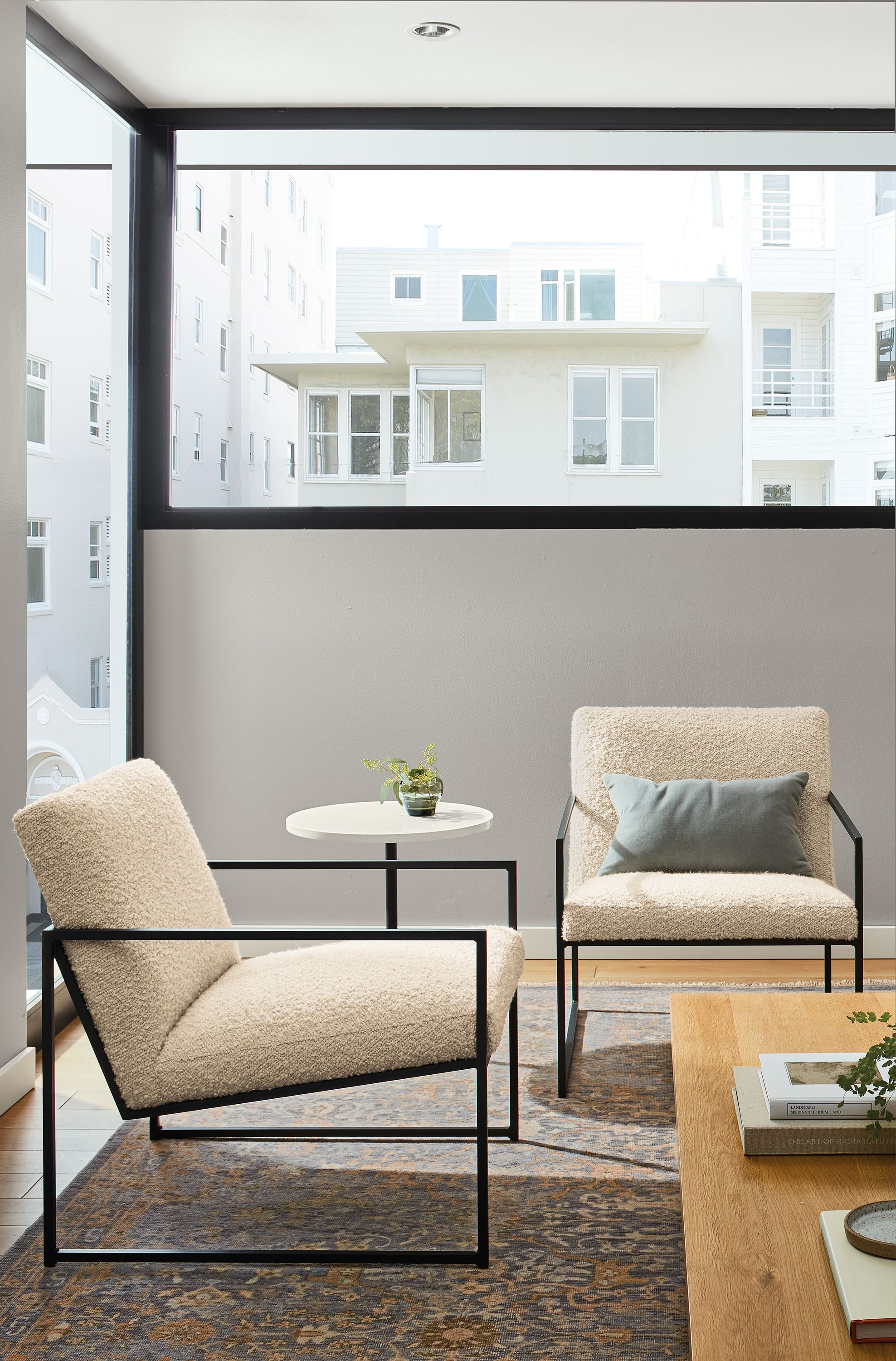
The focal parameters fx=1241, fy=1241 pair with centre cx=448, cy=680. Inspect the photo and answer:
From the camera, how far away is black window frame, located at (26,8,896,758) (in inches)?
161

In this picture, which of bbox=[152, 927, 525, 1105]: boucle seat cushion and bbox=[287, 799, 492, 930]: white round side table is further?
bbox=[287, 799, 492, 930]: white round side table

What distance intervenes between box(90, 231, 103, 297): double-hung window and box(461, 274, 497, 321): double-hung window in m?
1.17

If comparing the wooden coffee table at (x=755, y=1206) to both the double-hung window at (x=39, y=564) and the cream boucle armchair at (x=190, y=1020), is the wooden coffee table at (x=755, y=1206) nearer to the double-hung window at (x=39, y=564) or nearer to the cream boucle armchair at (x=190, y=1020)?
the cream boucle armchair at (x=190, y=1020)

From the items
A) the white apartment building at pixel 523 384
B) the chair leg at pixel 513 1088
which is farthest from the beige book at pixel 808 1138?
the white apartment building at pixel 523 384

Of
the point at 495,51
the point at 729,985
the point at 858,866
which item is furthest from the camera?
the point at 729,985

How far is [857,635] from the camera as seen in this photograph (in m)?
4.12

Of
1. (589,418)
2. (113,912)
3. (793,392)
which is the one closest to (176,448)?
(589,418)

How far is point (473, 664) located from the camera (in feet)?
13.6

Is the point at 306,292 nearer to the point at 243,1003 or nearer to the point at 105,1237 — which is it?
the point at 243,1003

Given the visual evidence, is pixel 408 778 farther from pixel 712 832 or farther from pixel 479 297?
pixel 479 297

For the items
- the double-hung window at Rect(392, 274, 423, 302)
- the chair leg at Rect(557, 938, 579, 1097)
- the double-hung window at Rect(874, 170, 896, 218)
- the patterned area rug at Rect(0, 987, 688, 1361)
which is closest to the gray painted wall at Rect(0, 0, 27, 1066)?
the patterned area rug at Rect(0, 987, 688, 1361)

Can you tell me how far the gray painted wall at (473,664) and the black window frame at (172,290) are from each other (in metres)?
0.05

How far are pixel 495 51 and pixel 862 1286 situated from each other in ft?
11.0

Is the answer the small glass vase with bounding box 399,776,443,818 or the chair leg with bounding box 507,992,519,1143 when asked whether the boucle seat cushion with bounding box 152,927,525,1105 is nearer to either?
the chair leg with bounding box 507,992,519,1143
